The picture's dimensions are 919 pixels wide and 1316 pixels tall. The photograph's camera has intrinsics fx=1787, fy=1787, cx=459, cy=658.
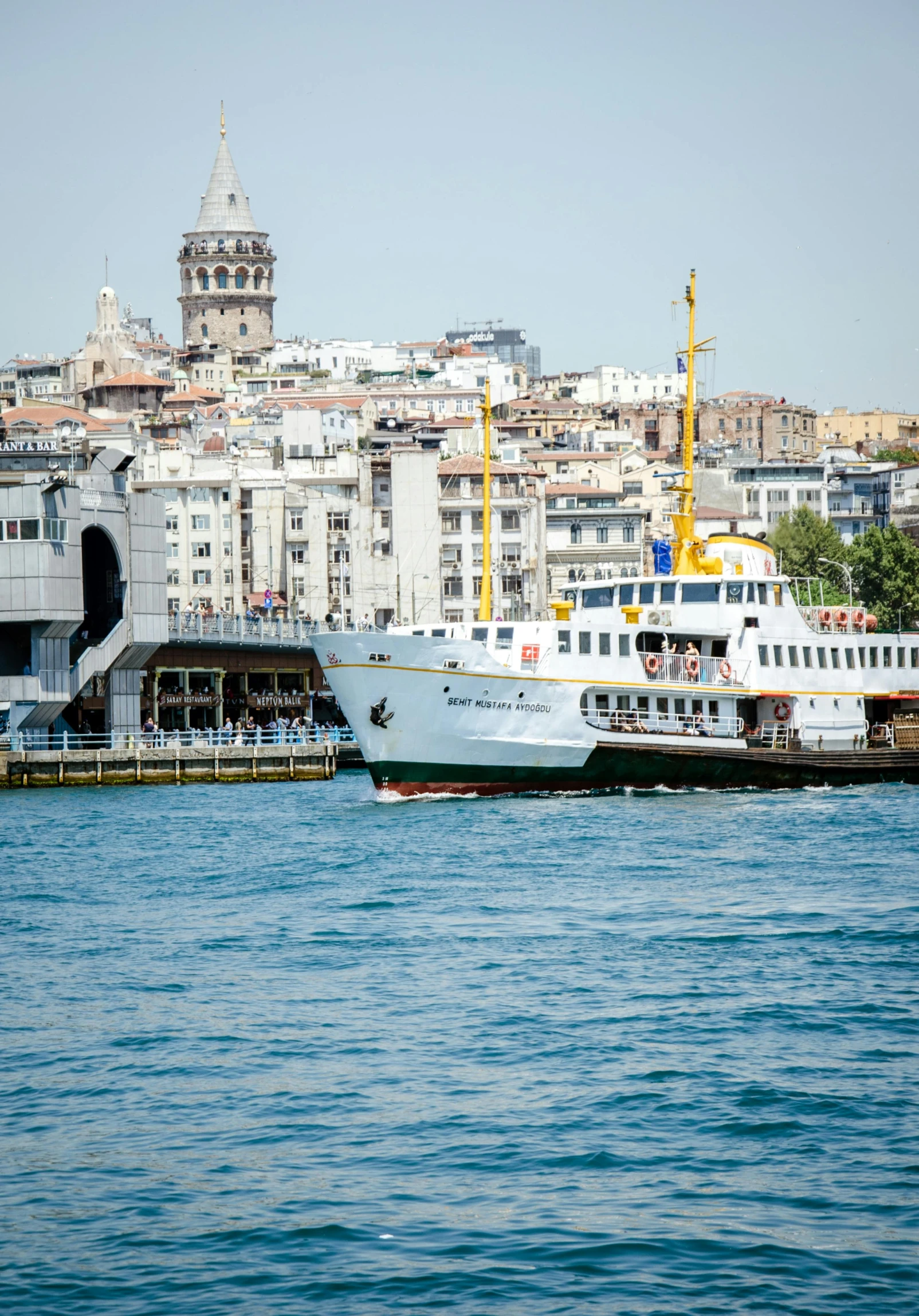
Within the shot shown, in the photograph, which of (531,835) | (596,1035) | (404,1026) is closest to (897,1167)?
(596,1035)

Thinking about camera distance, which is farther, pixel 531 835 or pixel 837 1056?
pixel 531 835

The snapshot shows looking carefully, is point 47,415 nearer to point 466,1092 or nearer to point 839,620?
point 839,620

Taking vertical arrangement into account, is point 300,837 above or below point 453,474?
below

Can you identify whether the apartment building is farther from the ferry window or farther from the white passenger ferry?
the ferry window

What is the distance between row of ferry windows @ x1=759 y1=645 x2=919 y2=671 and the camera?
43722 millimetres

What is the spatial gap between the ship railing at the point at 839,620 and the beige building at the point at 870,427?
121203mm

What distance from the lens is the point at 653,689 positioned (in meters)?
41.2

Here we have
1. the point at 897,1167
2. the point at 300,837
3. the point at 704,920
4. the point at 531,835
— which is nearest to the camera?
the point at 897,1167

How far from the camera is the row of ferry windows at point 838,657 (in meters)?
43.7

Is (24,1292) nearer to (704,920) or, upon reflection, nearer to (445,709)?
(704,920)

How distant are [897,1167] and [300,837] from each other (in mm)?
23991

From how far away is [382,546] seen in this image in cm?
9325

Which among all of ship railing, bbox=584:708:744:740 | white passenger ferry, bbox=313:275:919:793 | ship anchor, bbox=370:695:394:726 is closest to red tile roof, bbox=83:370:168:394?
white passenger ferry, bbox=313:275:919:793

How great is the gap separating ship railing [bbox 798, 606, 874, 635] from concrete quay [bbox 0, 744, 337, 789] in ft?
57.8
